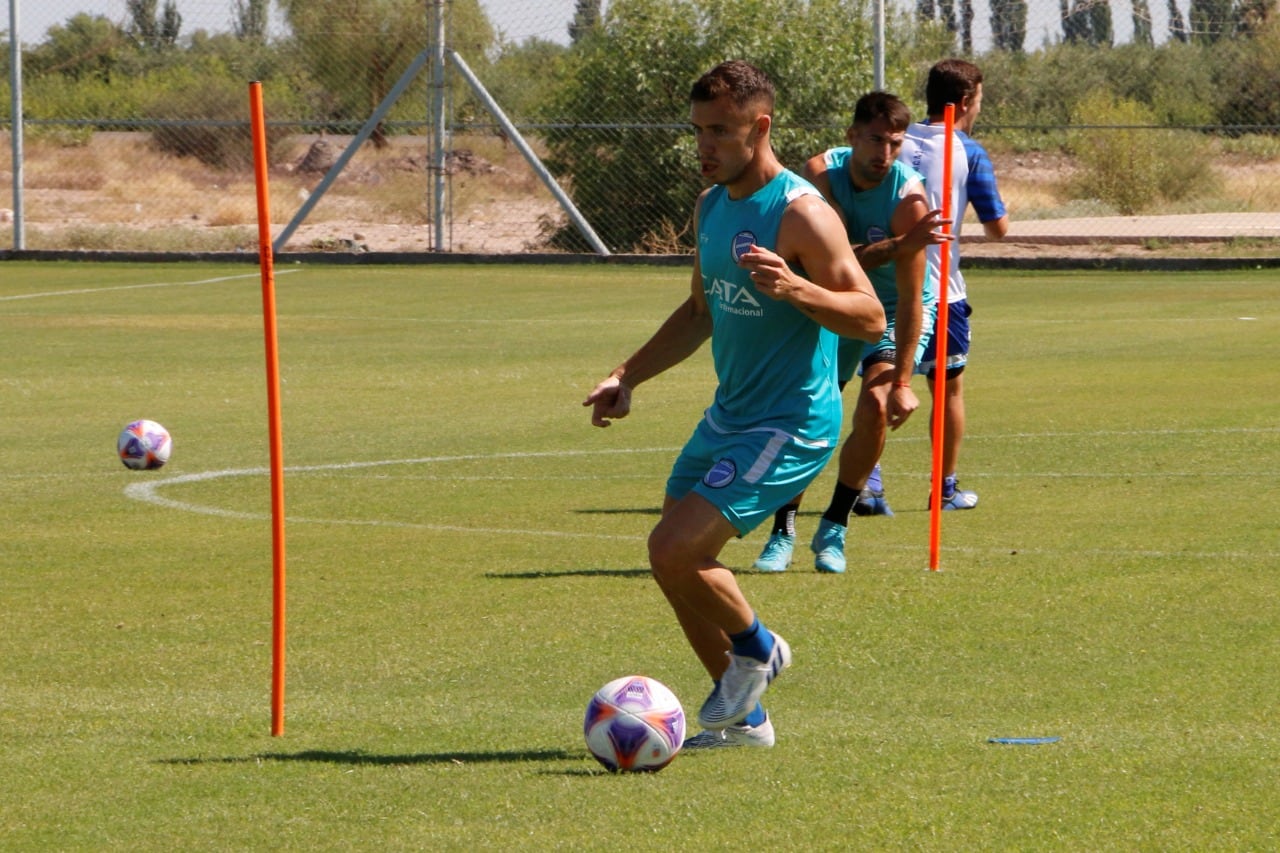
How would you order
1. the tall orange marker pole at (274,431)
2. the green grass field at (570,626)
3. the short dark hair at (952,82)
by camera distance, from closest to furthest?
the green grass field at (570,626) < the tall orange marker pole at (274,431) < the short dark hair at (952,82)

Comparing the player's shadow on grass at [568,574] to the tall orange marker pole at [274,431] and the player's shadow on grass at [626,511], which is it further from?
the tall orange marker pole at [274,431]

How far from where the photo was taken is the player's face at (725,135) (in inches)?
216

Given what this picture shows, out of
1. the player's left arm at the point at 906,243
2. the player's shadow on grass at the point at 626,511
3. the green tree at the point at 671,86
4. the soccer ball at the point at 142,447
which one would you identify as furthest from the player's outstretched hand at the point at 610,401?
the green tree at the point at 671,86

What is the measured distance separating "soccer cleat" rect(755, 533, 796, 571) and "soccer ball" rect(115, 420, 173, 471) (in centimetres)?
420

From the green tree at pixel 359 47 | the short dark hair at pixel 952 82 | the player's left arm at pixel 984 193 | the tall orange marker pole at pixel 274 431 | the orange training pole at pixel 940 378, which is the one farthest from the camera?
the green tree at pixel 359 47

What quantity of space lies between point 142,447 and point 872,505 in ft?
13.7

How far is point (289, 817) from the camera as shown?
16.2 feet

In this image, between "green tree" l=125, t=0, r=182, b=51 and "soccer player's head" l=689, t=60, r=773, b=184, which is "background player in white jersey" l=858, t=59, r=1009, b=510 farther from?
"green tree" l=125, t=0, r=182, b=51

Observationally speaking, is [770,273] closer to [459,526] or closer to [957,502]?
[459,526]

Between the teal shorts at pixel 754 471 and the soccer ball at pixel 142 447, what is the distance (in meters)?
6.08

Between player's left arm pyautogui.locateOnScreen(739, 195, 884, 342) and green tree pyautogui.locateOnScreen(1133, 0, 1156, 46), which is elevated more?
green tree pyautogui.locateOnScreen(1133, 0, 1156, 46)

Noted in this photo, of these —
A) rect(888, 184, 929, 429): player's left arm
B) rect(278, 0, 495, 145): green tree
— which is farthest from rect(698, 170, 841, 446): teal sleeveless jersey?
rect(278, 0, 495, 145): green tree

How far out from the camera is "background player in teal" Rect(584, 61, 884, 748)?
17.9ft

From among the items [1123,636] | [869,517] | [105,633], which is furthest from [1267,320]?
[105,633]
